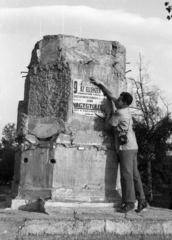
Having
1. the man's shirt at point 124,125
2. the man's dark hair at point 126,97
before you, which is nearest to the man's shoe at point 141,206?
the man's shirt at point 124,125

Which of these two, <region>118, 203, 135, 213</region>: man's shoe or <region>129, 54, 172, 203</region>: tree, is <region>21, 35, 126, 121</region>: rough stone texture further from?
<region>129, 54, 172, 203</region>: tree

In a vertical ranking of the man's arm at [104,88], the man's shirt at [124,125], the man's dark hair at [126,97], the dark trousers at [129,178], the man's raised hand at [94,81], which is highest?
the man's raised hand at [94,81]

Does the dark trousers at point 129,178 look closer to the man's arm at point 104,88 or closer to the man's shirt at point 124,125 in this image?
the man's shirt at point 124,125

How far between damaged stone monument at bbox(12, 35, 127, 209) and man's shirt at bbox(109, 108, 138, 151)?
1.30ft

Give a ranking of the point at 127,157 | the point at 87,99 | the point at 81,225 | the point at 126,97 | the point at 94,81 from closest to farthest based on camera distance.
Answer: the point at 81,225 < the point at 127,157 < the point at 126,97 < the point at 94,81 < the point at 87,99

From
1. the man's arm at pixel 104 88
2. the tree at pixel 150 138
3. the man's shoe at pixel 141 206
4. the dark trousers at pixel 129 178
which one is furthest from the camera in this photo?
the tree at pixel 150 138

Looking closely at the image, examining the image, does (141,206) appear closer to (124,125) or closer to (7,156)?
(124,125)

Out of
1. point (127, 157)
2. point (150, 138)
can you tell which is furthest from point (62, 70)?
point (150, 138)

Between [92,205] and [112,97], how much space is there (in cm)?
180

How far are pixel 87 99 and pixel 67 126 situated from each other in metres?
0.61

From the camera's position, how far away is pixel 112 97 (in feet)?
21.2

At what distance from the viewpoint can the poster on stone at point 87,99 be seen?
6.55 m

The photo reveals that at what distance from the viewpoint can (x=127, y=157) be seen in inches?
242

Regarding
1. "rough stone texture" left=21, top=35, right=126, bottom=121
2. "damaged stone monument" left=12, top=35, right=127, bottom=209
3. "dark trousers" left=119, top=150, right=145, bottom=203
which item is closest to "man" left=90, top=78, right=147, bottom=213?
"dark trousers" left=119, top=150, right=145, bottom=203
